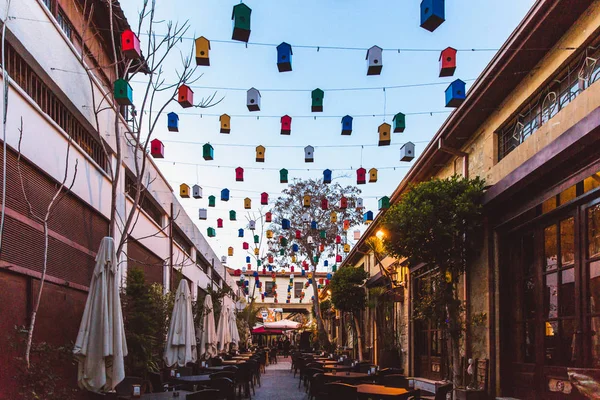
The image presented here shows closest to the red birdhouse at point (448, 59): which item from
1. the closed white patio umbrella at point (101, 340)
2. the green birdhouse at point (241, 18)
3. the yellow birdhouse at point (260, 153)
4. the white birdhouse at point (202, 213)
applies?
the green birdhouse at point (241, 18)

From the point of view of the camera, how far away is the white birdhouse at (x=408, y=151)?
11469 millimetres

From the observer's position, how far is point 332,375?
40.3ft

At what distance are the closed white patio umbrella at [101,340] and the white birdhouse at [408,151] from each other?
231 inches

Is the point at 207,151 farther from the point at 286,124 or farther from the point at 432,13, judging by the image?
the point at 432,13

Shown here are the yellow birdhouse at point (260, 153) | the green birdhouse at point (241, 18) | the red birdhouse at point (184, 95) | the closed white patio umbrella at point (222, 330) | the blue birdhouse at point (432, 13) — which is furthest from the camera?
the closed white patio umbrella at point (222, 330)

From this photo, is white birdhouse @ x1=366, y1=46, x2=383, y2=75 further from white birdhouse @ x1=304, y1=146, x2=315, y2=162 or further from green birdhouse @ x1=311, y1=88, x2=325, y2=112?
white birdhouse @ x1=304, y1=146, x2=315, y2=162

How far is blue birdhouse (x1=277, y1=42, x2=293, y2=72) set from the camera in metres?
8.40

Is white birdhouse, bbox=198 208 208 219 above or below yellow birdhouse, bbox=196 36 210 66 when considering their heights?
below

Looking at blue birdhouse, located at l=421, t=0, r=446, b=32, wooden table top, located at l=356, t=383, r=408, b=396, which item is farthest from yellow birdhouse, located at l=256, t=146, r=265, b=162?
blue birdhouse, located at l=421, t=0, r=446, b=32

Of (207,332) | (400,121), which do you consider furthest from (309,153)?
(207,332)

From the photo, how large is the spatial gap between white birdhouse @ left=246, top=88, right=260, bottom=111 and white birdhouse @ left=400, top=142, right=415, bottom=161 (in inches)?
122

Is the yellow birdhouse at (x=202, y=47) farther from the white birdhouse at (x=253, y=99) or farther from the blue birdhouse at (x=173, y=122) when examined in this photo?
the blue birdhouse at (x=173, y=122)

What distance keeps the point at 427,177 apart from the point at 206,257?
18.5m

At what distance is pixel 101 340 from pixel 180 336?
565cm
